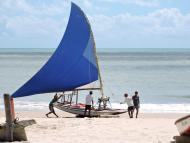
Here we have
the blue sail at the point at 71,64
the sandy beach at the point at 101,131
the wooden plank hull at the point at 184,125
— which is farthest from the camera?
the blue sail at the point at 71,64

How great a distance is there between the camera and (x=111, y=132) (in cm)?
1495

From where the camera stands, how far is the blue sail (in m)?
20.1

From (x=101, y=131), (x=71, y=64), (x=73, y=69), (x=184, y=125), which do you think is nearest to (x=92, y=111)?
(x=73, y=69)

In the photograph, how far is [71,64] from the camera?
21062 millimetres

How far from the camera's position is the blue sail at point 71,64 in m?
20.1

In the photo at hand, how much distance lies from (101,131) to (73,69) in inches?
248

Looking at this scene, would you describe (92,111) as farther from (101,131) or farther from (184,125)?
(184,125)

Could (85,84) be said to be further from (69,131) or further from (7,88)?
(7,88)

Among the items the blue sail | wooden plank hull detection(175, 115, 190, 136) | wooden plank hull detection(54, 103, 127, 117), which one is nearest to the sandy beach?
wooden plank hull detection(175, 115, 190, 136)

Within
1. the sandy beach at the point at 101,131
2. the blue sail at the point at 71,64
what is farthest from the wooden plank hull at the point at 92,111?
the sandy beach at the point at 101,131

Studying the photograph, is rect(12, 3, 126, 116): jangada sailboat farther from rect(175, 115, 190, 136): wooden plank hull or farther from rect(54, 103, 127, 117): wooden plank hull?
rect(175, 115, 190, 136): wooden plank hull

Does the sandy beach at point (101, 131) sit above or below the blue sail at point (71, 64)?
below

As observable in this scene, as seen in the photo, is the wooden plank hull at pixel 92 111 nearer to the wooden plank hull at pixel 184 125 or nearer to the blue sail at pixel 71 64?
the blue sail at pixel 71 64

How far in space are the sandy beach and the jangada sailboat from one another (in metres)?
2.64
